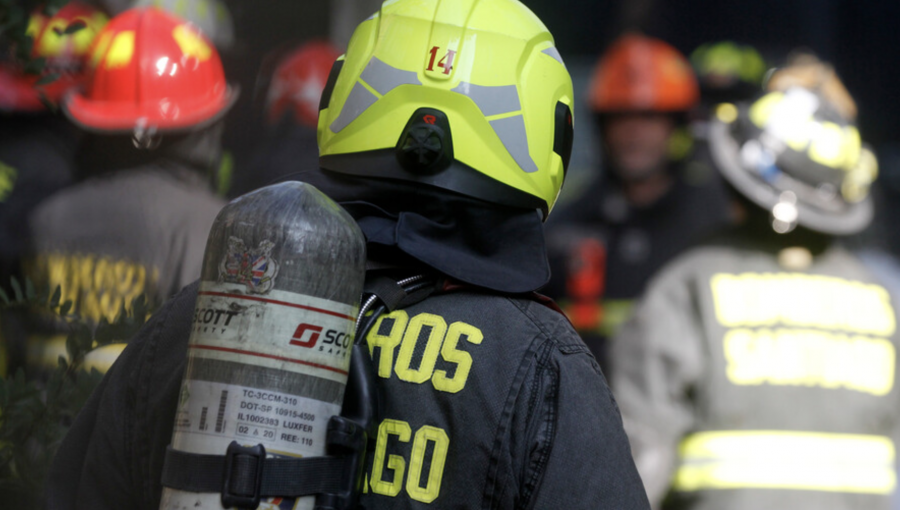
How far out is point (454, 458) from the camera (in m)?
1.35

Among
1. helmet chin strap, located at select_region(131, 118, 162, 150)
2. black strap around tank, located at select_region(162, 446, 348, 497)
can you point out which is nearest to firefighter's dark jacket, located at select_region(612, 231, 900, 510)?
helmet chin strap, located at select_region(131, 118, 162, 150)

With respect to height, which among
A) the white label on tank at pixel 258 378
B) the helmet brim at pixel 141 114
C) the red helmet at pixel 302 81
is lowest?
the white label on tank at pixel 258 378

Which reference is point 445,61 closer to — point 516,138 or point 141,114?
point 516,138

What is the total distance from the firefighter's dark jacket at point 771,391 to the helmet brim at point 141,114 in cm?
202

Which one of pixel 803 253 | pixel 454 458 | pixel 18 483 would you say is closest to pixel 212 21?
pixel 18 483

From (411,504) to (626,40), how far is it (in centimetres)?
635

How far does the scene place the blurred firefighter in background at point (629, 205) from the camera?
605 centimetres

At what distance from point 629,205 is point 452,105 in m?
4.89

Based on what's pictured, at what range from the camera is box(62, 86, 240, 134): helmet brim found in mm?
2449

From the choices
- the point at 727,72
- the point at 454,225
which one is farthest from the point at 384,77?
the point at 727,72

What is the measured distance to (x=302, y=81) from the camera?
4.67 m

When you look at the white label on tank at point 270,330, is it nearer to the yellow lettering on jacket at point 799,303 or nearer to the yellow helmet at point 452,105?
the yellow helmet at point 452,105

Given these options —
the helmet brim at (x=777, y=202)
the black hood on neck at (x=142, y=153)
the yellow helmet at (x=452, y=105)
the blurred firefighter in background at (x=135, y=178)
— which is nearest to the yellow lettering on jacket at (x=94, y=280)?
the blurred firefighter in background at (x=135, y=178)

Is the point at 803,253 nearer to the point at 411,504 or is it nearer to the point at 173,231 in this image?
the point at 173,231
